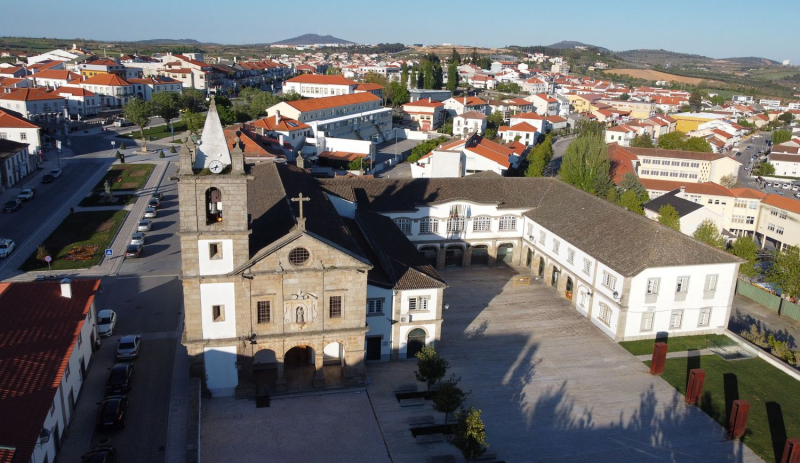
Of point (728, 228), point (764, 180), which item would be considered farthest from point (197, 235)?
point (764, 180)

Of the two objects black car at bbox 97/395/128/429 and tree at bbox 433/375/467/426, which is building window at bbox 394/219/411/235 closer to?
tree at bbox 433/375/467/426

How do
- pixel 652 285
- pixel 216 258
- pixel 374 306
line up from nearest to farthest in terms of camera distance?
pixel 216 258 → pixel 374 306 → pixel 652 285

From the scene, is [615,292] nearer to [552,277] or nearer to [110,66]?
[552,277]

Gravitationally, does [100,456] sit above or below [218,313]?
below

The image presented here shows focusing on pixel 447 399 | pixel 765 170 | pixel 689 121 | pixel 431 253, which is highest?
pixel 689 121

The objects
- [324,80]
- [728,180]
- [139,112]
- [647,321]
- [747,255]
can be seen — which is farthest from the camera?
[324,80]

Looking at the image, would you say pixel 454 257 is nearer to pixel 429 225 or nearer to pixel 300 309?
pixel 429 225

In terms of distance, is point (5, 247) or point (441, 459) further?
point (5, 247)

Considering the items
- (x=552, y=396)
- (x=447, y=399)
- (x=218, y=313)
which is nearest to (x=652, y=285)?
(x=552, y=396)

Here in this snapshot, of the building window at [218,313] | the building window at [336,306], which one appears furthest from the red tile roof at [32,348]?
the building window at [336,306]
